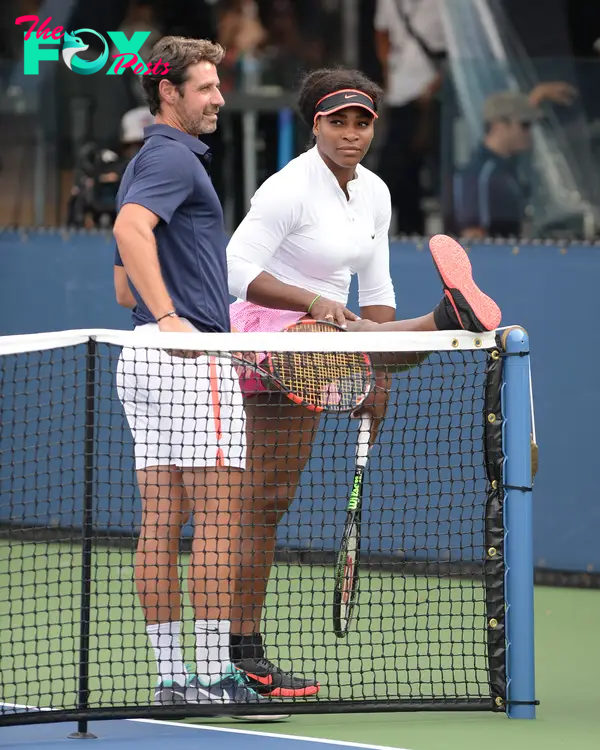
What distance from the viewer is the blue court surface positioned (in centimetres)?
441

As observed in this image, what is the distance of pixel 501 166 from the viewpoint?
704 cm

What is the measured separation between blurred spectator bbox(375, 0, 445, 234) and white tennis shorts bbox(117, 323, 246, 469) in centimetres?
274

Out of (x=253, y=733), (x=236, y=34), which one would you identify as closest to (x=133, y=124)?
(x=236, y=34)

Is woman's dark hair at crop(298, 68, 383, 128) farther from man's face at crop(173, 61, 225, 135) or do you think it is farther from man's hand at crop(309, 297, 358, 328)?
man's hand at crop(309, 297, 358, 328)

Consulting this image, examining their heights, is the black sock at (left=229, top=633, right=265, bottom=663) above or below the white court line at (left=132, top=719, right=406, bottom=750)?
above

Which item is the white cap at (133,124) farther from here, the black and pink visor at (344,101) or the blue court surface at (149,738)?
the blue court surface at (149,738)

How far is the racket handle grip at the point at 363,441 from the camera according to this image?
486 centimetres

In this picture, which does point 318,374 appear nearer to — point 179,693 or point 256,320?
point 256,320

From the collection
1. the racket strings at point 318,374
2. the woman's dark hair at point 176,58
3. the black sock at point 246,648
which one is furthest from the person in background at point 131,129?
the black sock at point 246,648

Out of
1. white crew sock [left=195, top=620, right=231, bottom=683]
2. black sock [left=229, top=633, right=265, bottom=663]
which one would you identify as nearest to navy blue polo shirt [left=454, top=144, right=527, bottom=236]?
black sock [left=229, top=633, right=265, bottom=663]

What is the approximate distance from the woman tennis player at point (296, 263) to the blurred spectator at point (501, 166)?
6.66 feet

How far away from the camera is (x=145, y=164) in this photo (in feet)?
15.0

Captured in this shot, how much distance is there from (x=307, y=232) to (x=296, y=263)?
112mm

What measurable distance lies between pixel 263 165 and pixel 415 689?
10.8ft
